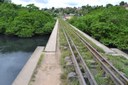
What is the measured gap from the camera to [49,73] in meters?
9.80

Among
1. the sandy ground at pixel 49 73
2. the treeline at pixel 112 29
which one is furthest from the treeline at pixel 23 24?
the sandy ground at pixel 49 73

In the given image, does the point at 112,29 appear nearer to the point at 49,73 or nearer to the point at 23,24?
the point at 23,24

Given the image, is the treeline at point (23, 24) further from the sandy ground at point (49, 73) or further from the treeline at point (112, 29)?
the sandy ground at point (49, 73)

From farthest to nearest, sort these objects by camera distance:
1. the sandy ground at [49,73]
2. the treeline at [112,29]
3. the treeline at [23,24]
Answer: the treeline at [23,24]
the treeline at [112,29]
the sandy ground at [49,73]

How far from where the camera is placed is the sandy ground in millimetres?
8631

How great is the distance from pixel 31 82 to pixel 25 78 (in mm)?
597

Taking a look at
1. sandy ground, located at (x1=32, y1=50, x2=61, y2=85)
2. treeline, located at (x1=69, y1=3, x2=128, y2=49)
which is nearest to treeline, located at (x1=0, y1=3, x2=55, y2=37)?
treeline, located at (x1=69, y1=3, x2=128, y2=49)

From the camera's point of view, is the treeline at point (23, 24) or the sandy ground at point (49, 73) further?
the treeline at point (23, 24)

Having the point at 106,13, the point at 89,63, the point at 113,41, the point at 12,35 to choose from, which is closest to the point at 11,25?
the point at 12,35

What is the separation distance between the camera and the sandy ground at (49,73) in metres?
8.63

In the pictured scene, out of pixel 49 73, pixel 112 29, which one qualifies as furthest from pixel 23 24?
pixel 49 73

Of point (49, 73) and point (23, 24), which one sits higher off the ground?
point (49, 73)

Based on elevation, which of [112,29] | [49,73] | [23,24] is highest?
[49,73]

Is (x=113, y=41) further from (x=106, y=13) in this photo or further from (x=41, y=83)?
(x=41, y=83)
